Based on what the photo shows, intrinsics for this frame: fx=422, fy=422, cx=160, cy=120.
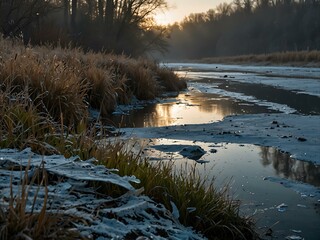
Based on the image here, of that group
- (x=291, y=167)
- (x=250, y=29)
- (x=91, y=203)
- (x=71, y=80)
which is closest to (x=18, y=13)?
(x=71, y=80)

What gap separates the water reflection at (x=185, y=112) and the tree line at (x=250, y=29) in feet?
149

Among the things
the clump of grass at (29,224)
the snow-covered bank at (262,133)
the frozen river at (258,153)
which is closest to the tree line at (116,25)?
the frozen river at (258,153)

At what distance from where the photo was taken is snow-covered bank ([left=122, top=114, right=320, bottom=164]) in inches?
201

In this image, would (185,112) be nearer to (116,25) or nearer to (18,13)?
(18,13)

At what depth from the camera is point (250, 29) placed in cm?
7706

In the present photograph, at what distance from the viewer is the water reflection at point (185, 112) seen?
734cm

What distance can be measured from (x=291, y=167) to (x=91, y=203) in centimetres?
276

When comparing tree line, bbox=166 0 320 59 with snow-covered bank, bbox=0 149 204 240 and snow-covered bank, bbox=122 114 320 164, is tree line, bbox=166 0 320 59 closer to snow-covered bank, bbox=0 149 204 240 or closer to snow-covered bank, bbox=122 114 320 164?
snow-covered bank, bbox=122 114 320 164

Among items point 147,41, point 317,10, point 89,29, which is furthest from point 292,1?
point 89,29

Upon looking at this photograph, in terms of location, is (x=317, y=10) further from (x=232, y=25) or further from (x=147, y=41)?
(x=147, y=41)

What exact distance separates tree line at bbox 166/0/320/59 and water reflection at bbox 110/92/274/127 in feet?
149

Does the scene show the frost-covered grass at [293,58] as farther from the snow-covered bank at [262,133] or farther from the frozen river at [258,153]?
the snow-covered bank at [262,133]

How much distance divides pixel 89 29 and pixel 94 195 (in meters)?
24.8

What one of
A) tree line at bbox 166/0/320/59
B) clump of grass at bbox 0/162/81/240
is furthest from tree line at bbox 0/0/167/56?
tree line at bbox 166/0/320/59
